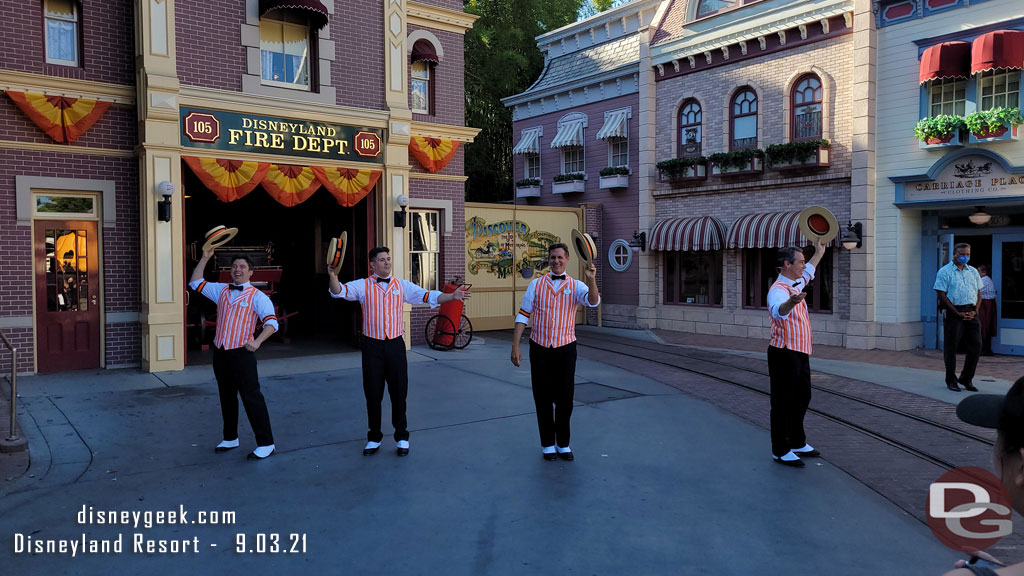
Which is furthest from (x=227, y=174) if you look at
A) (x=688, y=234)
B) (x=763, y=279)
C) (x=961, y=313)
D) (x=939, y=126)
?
(x=939, y=126)

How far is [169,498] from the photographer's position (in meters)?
5.67

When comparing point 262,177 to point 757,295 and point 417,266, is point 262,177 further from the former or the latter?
point 757,295

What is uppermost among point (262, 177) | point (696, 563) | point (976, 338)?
point (262, 177)

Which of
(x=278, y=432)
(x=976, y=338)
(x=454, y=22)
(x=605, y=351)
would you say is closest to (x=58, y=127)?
(x=278, y=432)

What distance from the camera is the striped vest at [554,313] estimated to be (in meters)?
6.66

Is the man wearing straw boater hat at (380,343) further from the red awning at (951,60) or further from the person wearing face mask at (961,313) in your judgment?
the red awning at (951,60)

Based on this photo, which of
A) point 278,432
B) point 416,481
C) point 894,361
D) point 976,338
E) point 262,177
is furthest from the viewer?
point 894,361

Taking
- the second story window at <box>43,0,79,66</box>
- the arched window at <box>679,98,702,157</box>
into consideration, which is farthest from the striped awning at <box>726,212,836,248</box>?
the second story window at <box>43,0,79,66</box>

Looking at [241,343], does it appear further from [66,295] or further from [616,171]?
[616,171]

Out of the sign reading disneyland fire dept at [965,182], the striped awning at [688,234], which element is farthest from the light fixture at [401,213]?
the sign reading disneyland fire dept at [965,182]

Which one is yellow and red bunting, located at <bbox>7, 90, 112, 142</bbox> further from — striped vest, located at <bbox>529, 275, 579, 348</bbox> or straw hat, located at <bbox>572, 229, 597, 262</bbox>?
straw hat, located at <bbox>572, 229, 597, 262</bbox>

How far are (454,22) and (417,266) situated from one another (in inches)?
197

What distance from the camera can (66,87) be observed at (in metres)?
10.8

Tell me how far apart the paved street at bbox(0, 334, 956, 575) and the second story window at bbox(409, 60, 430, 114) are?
7.52 meters
